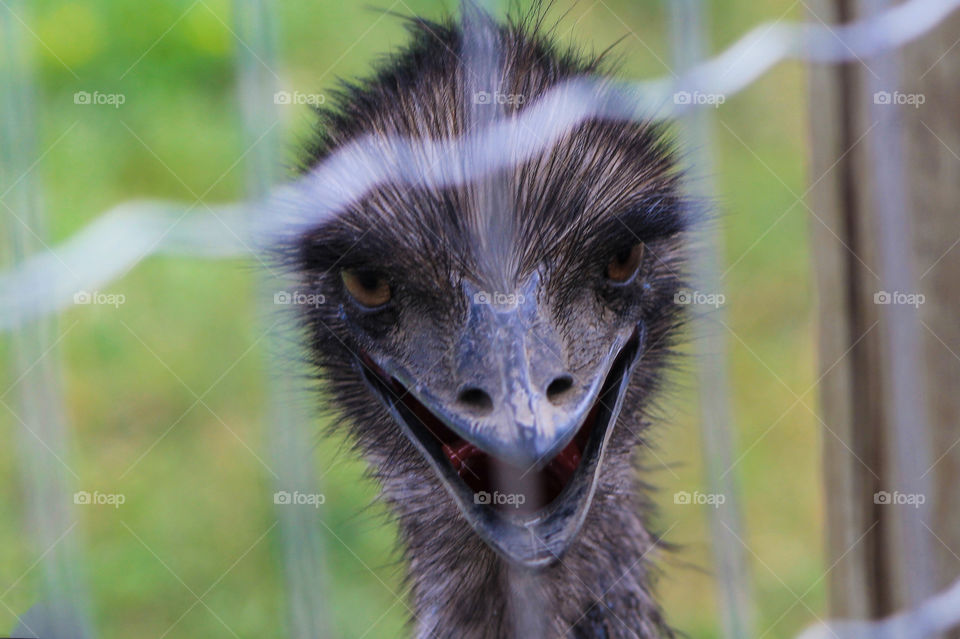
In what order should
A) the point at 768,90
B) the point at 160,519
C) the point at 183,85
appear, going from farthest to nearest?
the point at 768,90
the point at 183,85
the point at 160,519

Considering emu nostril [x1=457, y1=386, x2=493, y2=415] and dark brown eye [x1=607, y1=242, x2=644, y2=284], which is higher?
dark brown eye [x1=607, y1=242, x2=644, y2=284]

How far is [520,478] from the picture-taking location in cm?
97

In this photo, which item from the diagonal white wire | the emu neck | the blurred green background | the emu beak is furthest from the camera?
the blurred green background

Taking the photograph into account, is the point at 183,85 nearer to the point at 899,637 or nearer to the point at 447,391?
the point at 447,391

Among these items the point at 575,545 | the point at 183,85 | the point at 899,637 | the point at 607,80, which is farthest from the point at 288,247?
the point at 183,85

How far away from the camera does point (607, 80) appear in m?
1.19

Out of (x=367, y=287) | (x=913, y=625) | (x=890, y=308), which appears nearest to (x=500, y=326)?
(x=367, y=287)

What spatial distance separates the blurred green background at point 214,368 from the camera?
5.93 ft

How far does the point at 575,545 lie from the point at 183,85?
1.31 meters

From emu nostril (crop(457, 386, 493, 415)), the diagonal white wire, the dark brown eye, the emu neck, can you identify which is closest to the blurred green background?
the emu neck

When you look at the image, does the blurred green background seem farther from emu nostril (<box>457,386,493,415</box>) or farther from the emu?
emu nostril (<box>457,386,493,415</box>)

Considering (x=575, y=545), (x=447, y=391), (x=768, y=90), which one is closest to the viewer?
(x=447, y=391)

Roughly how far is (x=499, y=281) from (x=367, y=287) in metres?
0.16

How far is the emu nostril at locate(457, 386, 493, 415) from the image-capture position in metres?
0.95
